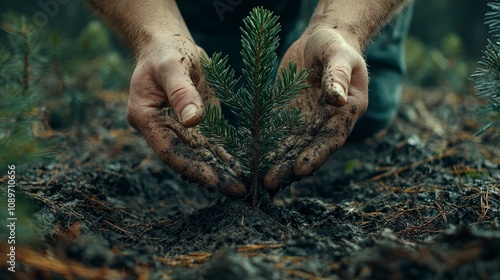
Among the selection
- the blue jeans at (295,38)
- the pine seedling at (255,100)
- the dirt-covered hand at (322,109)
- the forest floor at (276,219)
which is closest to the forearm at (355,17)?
the dirt-covered hand at (322,109)

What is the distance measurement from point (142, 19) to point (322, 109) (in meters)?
0.93

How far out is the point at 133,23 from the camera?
2.18 m

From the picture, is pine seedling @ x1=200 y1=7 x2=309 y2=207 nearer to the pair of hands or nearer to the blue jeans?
the pair of hands

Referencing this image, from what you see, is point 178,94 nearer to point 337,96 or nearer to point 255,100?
point 255,100

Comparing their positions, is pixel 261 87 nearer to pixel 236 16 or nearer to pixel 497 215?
pixel 497 215

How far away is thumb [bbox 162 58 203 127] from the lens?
1.57 m

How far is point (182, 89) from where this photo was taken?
5.36 feet

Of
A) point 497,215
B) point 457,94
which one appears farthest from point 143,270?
point 457,94

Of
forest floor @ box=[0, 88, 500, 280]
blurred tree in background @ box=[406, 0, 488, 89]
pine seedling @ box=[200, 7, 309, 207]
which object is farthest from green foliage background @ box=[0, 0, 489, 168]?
pine seedling @ box=[200, 7, 309, 207]

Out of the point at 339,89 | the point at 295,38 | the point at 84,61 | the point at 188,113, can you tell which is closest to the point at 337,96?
the point at 339,89

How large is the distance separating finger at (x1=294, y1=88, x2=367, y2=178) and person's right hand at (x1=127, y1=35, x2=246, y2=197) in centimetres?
25

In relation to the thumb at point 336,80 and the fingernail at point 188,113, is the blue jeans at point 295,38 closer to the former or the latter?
the thumb at point 336,80

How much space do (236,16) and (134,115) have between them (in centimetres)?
174

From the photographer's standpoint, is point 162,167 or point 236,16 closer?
point 162,167
